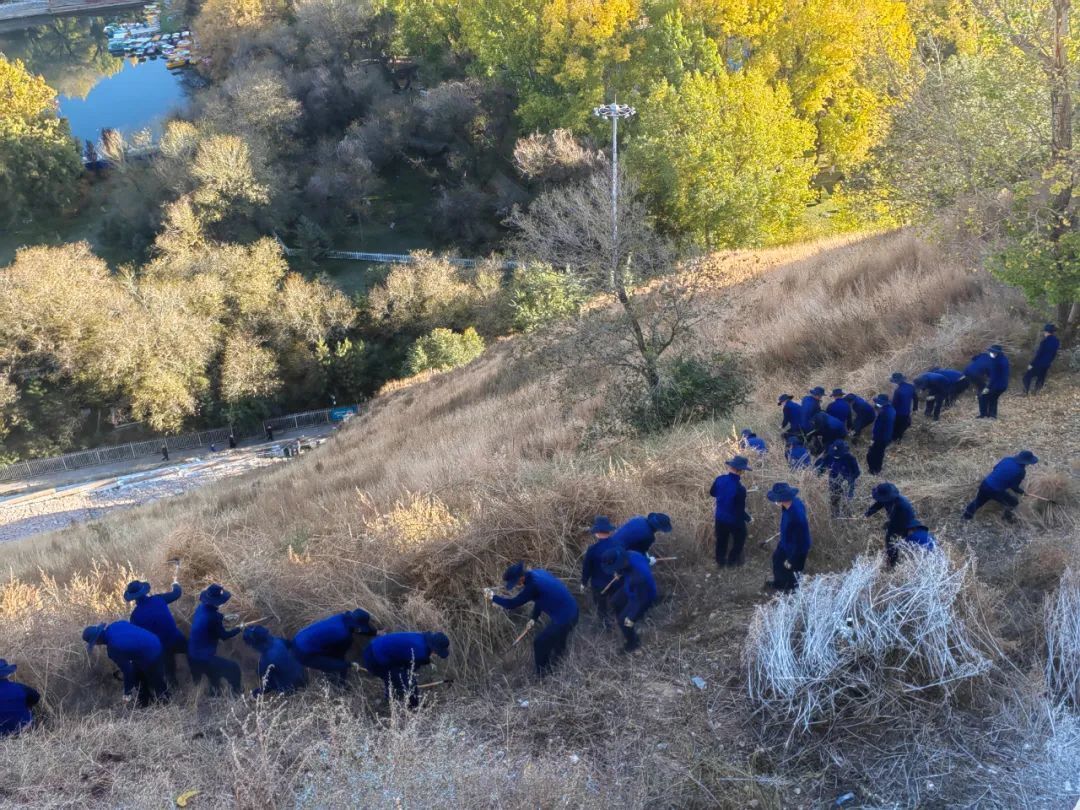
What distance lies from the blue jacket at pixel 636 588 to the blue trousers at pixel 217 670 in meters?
3.00

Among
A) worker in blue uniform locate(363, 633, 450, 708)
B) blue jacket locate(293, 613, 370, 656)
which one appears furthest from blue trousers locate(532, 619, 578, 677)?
blue jacket locate(293, 613, 370, 656)

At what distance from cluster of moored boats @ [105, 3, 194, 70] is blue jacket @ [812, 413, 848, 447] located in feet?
210

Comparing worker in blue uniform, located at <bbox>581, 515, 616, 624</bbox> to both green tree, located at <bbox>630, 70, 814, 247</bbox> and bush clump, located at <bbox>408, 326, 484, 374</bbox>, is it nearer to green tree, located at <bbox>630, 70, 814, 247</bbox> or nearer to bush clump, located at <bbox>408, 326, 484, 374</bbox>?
green tree, located at <bbox>630, 70, 814, 247</bbox>

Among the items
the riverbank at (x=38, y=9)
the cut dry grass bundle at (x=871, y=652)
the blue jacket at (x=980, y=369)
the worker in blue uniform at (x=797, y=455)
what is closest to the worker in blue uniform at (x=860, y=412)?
the worker in blue uniform at (x=797, y=455)

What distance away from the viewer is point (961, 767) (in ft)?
14.7

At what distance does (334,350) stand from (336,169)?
36.1ft

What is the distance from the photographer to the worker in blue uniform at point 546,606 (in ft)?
19.0

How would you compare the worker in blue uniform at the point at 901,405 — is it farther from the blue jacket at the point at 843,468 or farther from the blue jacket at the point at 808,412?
the blue jacket at the point at 843,468

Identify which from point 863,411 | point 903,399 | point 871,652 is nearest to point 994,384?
point 903,399

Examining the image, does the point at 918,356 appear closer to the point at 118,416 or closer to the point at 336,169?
the point at 118,416

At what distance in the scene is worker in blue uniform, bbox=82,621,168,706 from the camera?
238 inches

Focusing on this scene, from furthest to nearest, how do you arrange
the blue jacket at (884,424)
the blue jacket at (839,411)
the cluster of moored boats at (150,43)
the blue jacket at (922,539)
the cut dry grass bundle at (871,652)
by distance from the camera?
the cluster of moored boats at (150,43), the blue jacket at (839,411), the blue jacket at (884,424), the blue jacket at (922,539), the cut dry grass bundle at (871,652)

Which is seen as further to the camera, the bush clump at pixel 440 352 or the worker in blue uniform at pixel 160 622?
the bush clump at pixel 440 352

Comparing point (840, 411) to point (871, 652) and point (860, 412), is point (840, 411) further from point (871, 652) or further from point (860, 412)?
point (871, 652)
